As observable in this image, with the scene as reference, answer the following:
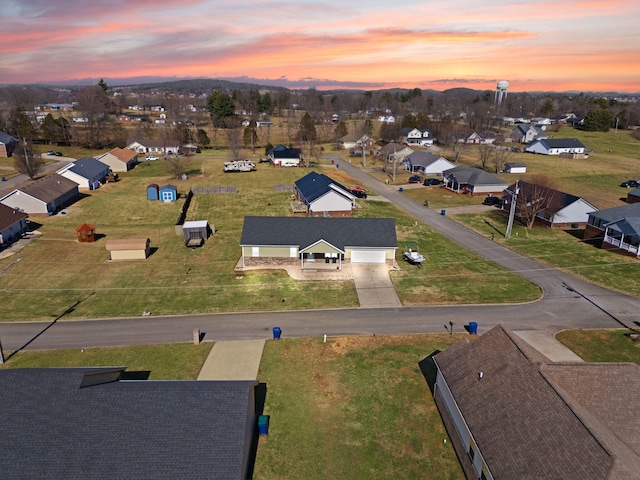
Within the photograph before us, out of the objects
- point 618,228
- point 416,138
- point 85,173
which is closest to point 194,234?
point 85,173

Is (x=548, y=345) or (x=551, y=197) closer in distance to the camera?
(x=548, y=345)

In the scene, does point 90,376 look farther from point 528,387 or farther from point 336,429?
point 528,387

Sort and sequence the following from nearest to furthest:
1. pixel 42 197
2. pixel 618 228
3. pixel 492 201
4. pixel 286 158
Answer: pixel 618 228 → pixel 42 197 → pixel 492 201 → pixel 286 158

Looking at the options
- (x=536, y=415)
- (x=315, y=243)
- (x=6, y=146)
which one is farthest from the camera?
(x=6, y=146)

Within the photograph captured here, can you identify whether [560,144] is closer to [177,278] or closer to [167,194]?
[167,194]

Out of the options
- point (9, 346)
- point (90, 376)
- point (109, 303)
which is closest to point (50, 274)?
point (109, 303)

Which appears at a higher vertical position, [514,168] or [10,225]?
[514,168]

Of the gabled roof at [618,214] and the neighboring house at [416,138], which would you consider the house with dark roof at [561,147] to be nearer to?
the neighboring house at [416,138]

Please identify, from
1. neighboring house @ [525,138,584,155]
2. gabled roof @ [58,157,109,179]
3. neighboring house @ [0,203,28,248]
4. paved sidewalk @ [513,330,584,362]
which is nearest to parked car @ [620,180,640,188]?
neighboring house @ [525,138,584,155]

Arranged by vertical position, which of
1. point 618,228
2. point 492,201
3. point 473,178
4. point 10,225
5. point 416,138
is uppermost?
point 416,138
